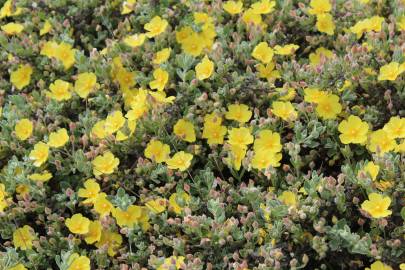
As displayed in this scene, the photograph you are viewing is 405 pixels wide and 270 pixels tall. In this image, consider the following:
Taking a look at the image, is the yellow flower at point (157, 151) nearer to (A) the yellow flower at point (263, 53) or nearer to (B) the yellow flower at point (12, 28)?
(A) the yellow flower at point (263, 53)

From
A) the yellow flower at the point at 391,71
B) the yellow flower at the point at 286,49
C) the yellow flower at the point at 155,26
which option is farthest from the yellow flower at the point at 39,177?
the yellow flower at the point at 391,71

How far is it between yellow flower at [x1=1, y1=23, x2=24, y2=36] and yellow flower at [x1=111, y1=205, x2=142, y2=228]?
129 cm

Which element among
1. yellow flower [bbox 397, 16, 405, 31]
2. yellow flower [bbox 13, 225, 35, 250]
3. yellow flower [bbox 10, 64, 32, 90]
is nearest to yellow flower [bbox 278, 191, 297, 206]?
yellow flower [bbox 13, 225, 35, 250]

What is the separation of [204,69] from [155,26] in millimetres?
429

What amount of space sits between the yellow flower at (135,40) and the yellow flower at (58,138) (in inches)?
22.5

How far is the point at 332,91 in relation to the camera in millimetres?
2865

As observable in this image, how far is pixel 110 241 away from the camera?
8.60 feet

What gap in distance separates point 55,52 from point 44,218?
3.01 feet

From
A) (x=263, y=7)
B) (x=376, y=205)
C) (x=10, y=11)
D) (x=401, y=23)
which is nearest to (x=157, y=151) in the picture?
(x=376, y=205)

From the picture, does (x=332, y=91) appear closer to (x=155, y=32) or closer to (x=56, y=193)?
(x=155, y=32)

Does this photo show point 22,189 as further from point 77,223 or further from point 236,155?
point 236,155

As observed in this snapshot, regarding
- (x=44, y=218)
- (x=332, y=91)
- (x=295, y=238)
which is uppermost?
(x=332, y=91)

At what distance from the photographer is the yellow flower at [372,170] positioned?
2.44 m

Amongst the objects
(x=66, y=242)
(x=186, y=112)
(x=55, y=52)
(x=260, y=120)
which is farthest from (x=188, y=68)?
(x=66, y=242)
